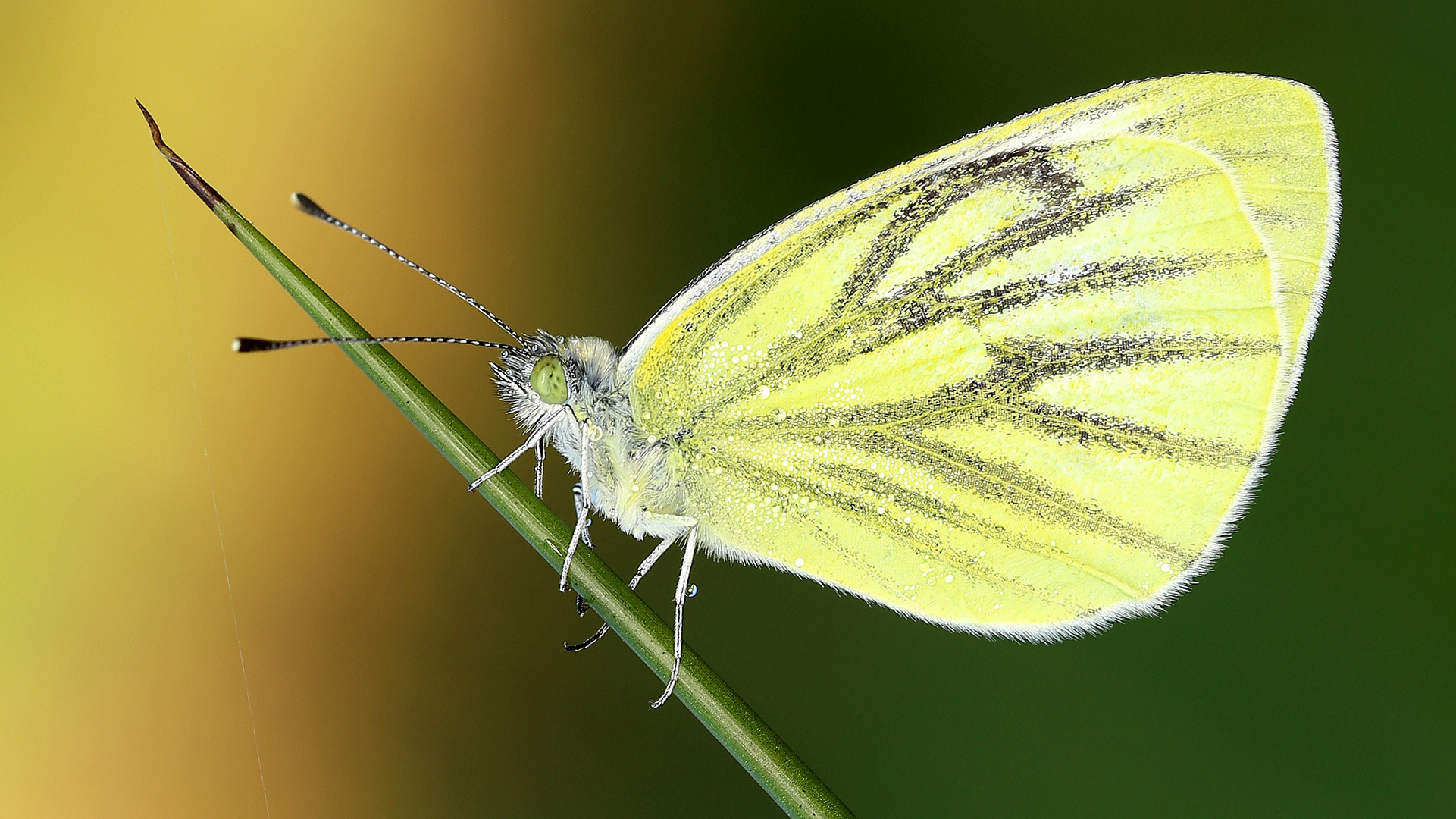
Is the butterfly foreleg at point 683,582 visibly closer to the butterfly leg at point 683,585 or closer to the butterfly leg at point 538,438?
the butterfly leg at point 683,585

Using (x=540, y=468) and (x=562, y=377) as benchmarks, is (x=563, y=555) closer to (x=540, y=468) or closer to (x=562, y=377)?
(x=562, y=377)

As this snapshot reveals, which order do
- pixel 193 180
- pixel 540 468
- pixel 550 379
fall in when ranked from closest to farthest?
1. pixel 193 180
2. pixel 550 379
3. pixel 540 468

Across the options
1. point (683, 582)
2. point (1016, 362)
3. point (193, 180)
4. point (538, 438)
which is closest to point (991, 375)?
point (1016, 362)

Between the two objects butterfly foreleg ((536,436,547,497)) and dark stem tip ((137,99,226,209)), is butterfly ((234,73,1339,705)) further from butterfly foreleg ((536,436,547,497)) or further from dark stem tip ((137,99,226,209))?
dark stem tip ((137,99,226,209))

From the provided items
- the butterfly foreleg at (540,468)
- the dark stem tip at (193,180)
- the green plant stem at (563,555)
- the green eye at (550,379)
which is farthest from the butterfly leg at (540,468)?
the dark stem tip at (193,180)

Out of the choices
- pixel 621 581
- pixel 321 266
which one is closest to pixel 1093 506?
pixel 621 581

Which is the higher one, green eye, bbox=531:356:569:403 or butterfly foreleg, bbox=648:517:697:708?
green eye, bbox=531:356:569:403

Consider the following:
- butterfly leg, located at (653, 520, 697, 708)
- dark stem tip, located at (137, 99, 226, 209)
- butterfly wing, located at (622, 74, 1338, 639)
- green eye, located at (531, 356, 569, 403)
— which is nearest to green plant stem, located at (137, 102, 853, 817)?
dark stem tip, located at (137, 99, 226, 209)
